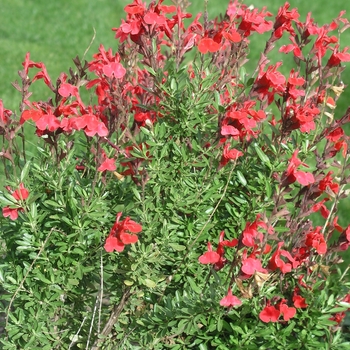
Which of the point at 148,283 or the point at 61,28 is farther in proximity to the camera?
the point at 61,28

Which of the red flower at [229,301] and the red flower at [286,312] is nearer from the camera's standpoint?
the red flower at [229,301]

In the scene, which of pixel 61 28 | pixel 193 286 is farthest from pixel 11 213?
pixel 61 28

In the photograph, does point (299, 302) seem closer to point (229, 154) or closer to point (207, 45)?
point (229, 154)

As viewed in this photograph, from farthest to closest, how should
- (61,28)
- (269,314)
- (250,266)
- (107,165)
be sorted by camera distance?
(61,28) < (269,314) < (107,165) < (250,266)

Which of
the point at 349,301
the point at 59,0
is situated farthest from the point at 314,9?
the point at 349,301

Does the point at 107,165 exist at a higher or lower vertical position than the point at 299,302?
higher

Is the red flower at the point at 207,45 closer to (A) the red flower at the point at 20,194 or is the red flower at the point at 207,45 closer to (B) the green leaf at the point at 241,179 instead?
(B) the green leaf at the point at 241,179

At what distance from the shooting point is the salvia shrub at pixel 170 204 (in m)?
2.20

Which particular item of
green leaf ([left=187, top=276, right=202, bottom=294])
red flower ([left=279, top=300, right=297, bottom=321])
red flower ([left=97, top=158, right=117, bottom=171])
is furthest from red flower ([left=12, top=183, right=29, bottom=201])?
red flower ([left=279, top=300, right=297, bottom=321])

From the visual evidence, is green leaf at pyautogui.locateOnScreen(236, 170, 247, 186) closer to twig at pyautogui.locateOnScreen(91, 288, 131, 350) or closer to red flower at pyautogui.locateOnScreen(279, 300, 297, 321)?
red flower at pyautogui.locateOnScreen(279, 300, 297, 321)

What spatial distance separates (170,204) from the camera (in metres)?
2.30

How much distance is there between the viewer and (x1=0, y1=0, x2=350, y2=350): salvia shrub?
2199mm

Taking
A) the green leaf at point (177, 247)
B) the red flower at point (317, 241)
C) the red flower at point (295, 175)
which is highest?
the red flower at point (295, 175)

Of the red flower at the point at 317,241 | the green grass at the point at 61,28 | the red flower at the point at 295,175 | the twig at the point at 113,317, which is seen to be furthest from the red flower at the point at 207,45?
the green grass at the point at 61,28
